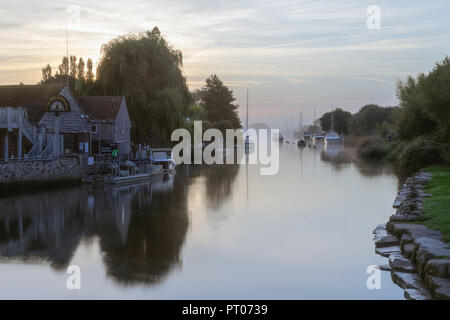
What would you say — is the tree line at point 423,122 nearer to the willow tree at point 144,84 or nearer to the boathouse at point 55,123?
the willow tree at point 144,84

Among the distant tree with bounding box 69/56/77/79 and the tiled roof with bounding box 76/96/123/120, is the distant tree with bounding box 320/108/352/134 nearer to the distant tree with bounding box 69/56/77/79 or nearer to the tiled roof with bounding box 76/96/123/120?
the distant tree with bounding box 69/56/77/79

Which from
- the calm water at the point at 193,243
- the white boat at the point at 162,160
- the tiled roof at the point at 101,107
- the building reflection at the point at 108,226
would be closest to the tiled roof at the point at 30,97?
the tiled roof at the point at 101,107

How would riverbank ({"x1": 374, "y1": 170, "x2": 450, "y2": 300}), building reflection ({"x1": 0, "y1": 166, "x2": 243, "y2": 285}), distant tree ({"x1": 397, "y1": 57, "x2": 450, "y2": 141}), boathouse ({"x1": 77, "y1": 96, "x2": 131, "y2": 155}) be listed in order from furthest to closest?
boathouse ({"x1": 77, "y1": 96, "x2": 131, "y2": 155}) < distant tree ({"x1": 397, "y1": 57, "x2": 450, "y2": 141}) < building reflection ({"x1": 0, "y1": 166, "x2": 243, "y2": 285}) < riverbank ({"x1": 374, "y1": 170, "x2": 450, "y2": 300})

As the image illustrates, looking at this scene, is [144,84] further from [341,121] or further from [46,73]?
[341,121]

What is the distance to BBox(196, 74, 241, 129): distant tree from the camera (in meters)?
100

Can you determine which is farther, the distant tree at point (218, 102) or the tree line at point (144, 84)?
the distant tree at point (218, 102)

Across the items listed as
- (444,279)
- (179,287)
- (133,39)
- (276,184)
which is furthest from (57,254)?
(133,39)

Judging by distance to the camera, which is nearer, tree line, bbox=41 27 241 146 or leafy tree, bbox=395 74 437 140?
leafy tree, bbox=395 74 437 140

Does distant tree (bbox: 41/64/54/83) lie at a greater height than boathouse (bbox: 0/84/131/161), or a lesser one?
greater

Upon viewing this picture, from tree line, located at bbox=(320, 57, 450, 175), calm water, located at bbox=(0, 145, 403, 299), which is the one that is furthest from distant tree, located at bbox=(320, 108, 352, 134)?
calm water, located at bbox=(0, 145, 403, 299)

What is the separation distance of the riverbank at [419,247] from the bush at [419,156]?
15482mm

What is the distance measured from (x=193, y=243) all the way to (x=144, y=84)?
29805mm

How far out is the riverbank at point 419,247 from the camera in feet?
32.4

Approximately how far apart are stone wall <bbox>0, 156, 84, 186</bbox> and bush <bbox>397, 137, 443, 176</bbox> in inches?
799
